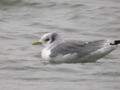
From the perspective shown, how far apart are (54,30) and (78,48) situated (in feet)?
10.4

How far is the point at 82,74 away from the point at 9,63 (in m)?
1.83

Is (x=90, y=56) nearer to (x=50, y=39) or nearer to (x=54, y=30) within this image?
(x=50, y=39)

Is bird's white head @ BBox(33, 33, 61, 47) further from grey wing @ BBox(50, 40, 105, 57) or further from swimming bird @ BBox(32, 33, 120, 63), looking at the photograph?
grey wing @ BBox(50, 40, 105, 57)

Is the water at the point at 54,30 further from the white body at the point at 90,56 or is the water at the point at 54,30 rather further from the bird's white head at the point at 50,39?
the bird's white head at the point at 50,39

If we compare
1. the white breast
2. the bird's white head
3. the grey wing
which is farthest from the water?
the bird's white head

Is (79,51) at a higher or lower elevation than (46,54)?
higher

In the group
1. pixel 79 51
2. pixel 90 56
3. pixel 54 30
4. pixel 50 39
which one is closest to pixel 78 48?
pixel 79 51

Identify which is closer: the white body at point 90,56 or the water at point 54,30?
the water at point 54,30

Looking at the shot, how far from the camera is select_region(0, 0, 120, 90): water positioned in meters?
9.01

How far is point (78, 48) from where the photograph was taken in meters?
10.5

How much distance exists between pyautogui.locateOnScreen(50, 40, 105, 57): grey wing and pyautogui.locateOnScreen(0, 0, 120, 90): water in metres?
0.26

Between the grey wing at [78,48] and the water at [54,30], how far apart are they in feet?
0.85

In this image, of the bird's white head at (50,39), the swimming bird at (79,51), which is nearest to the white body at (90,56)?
the swimming bird at (79,51)

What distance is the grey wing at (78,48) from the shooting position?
1045 cm
